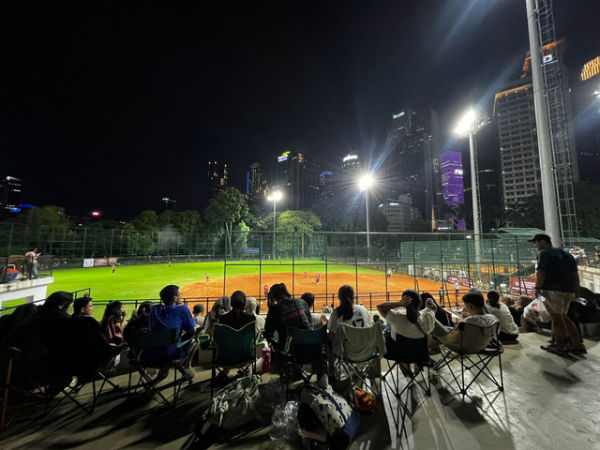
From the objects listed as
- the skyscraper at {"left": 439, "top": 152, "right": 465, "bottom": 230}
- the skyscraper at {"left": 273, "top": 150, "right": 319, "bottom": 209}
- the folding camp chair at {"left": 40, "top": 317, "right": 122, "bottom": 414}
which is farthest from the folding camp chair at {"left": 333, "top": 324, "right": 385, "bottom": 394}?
the skyscraper at {"left": 439, "top": 152, "right": 465, "bottom": 230}

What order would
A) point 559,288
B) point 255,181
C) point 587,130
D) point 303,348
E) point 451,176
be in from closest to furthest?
point 303,348 < point 559,288 < point 587,130 < point 451,176 < point 255,181

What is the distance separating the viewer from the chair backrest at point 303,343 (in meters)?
3.19

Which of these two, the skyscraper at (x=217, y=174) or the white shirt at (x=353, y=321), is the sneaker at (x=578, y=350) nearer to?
the white shirt at (x=353, y=321)

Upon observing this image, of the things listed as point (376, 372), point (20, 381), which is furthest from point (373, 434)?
point (20, 381)

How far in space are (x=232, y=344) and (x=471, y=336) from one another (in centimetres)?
326

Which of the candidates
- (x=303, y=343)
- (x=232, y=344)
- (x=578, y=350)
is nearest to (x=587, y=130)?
Answer: (x=578, y=350)

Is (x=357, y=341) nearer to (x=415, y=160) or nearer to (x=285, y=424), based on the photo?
(x=285, y=424)

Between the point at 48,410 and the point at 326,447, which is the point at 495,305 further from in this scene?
the point at 48,410

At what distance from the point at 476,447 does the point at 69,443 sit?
428 cm

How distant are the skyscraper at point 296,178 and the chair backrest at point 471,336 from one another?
102m

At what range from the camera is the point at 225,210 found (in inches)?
1791

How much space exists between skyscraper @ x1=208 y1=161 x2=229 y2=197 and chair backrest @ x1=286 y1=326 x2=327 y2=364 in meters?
158

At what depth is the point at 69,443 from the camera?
2555 millimetres

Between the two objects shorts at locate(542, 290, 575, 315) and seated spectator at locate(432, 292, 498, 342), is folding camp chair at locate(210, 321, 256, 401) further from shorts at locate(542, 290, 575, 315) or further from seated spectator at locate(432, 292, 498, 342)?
shorts at locate(542, 290, 575, 315)
